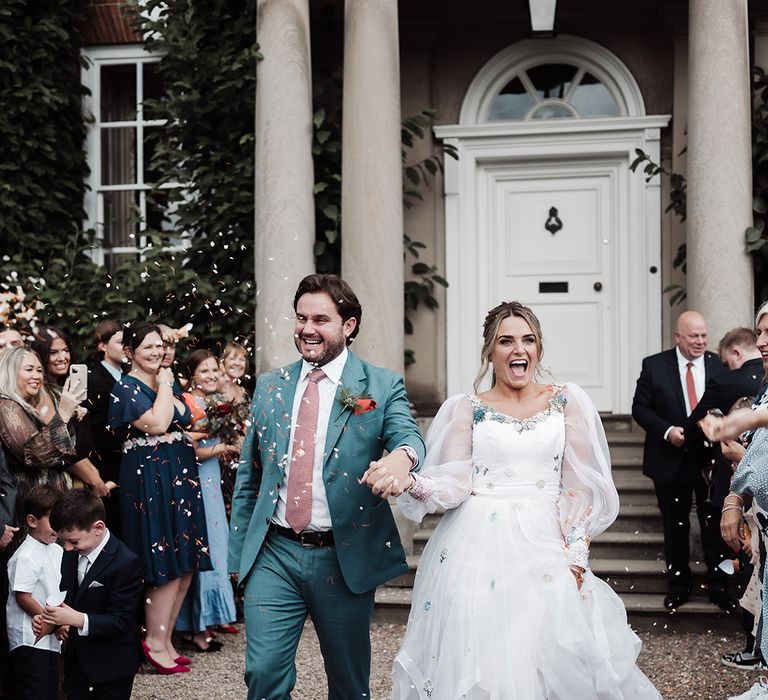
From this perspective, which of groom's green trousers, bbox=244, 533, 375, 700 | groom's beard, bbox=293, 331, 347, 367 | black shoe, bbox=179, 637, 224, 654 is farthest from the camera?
black shoe, bbox=179, 637, 224, 654

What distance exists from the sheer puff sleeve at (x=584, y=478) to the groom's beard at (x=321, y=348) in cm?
106

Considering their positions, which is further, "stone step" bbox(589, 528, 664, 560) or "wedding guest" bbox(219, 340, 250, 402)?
"stone step" bbox(589, 528, 664, 560)

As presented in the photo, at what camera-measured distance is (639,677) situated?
4.30 meters

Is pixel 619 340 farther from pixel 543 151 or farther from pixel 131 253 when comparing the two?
pixel 131 253

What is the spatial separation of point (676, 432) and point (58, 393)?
404 centimetres

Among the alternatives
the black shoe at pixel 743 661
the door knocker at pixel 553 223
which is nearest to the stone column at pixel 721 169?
the door knocker at pixel 553 223

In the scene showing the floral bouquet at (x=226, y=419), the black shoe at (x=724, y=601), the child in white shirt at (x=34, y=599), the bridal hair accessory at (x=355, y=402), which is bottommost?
the black shoe at (x=724, y=601)

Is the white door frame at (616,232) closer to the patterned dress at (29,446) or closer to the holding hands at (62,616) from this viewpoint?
the patterned dress at (29,446)

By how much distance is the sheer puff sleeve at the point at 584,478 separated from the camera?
452 centimetres

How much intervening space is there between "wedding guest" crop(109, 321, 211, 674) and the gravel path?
0.78 ft

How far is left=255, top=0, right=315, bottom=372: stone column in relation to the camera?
8.61m

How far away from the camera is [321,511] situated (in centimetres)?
411

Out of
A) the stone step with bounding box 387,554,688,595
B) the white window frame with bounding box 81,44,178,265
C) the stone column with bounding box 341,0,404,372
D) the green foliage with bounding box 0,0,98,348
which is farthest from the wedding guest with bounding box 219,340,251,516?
the white window frame with bounding box 81,44,178,265

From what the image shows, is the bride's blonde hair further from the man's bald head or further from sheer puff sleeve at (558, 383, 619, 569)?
the man's bald head
